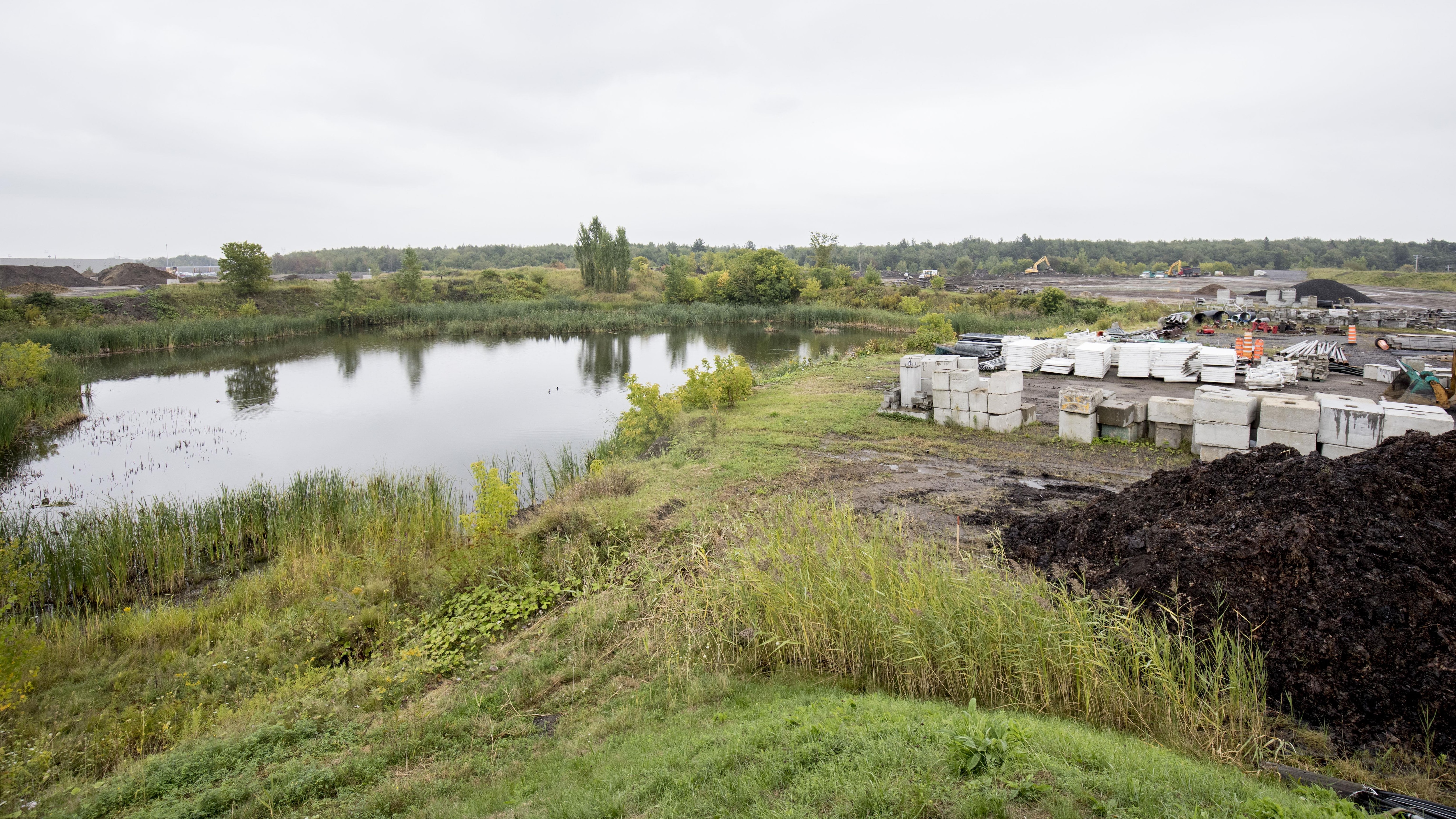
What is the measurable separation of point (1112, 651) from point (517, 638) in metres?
5.08

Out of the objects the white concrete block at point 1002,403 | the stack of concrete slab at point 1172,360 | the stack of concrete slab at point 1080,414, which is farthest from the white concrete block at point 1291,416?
the stack of concrete slab at point 1172,360

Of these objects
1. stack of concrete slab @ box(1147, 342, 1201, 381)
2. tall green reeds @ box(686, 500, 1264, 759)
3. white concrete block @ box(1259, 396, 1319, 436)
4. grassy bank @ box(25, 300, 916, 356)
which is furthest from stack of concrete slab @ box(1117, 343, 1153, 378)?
grassy bank @ box(25, 300, 916, 356)

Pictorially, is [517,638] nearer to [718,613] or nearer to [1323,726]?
[718,613]

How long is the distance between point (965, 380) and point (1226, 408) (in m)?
4.30

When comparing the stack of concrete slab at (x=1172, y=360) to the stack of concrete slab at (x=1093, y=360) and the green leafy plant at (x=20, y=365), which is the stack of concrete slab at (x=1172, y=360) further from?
the green leafy plant at (x=20, y=365)

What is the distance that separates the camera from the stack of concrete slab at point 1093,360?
17.8 metres

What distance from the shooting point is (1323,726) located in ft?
13.9

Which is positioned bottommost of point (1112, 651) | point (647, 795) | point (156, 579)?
point (156, 579)

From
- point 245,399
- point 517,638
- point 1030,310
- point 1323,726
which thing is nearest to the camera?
point 1323,726

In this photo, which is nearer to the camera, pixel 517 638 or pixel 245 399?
pixel 517 638

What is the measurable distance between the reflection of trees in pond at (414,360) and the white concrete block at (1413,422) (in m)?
25.3

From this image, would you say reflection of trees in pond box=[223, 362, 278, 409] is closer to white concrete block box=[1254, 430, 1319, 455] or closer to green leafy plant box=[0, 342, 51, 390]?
green leafy plant box=[0, 342, 51, 390]

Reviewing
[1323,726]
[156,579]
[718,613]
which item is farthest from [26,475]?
[1323,726]

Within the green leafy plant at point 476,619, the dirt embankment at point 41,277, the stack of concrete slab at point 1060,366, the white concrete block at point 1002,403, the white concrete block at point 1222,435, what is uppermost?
the dirt embankment at point 41,277
